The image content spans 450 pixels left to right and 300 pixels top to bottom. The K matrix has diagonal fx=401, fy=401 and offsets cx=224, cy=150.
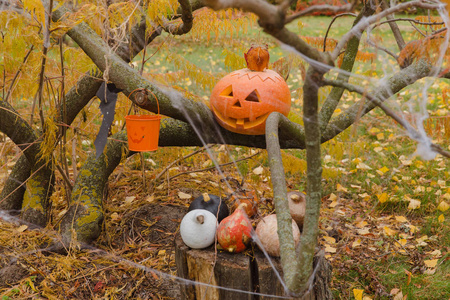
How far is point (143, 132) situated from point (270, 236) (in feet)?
3.10

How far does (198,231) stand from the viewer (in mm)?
2145

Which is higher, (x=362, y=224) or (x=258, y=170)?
(x=258, y=170)

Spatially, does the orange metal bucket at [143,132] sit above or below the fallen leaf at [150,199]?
above

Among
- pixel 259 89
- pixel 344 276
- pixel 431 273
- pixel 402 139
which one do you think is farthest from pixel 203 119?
pixel 402 139

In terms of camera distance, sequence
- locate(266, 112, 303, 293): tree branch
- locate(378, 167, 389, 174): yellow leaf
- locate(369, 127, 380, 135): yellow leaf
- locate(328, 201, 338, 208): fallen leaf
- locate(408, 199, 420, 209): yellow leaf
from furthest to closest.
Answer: locate(369, 127, 380, 135): yellow leaf, locate(378, 167, 389, 174): yellow leaf, locate(328, 201, 338, 208): fallen leaf, locate(408, 199, 420, 209): yellow leaf, locate(266, 112, 303, 293): tree branch

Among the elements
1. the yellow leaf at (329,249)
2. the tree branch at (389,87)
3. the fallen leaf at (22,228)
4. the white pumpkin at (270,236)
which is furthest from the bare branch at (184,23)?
the yellow leaf at (329,249)

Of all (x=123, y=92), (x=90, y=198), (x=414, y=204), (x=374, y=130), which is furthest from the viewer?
(x=374, y=130)

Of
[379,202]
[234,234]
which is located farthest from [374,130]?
[234,234]

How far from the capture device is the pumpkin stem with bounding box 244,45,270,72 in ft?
8.41

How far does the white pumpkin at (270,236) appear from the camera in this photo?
6.77 feet

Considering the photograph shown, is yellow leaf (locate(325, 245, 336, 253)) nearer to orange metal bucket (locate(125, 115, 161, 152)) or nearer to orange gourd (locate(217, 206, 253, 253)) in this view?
orange gourd (locate(217, 206, 253, 253))

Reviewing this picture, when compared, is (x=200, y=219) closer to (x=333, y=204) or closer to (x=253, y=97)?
(x=253, y=97)

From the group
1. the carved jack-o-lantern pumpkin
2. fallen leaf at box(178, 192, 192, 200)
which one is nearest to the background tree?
the carved jack-o-lantern pumpkin

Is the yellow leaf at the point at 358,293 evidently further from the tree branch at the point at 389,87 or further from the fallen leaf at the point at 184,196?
the fallen leaf at the point at 184,196
